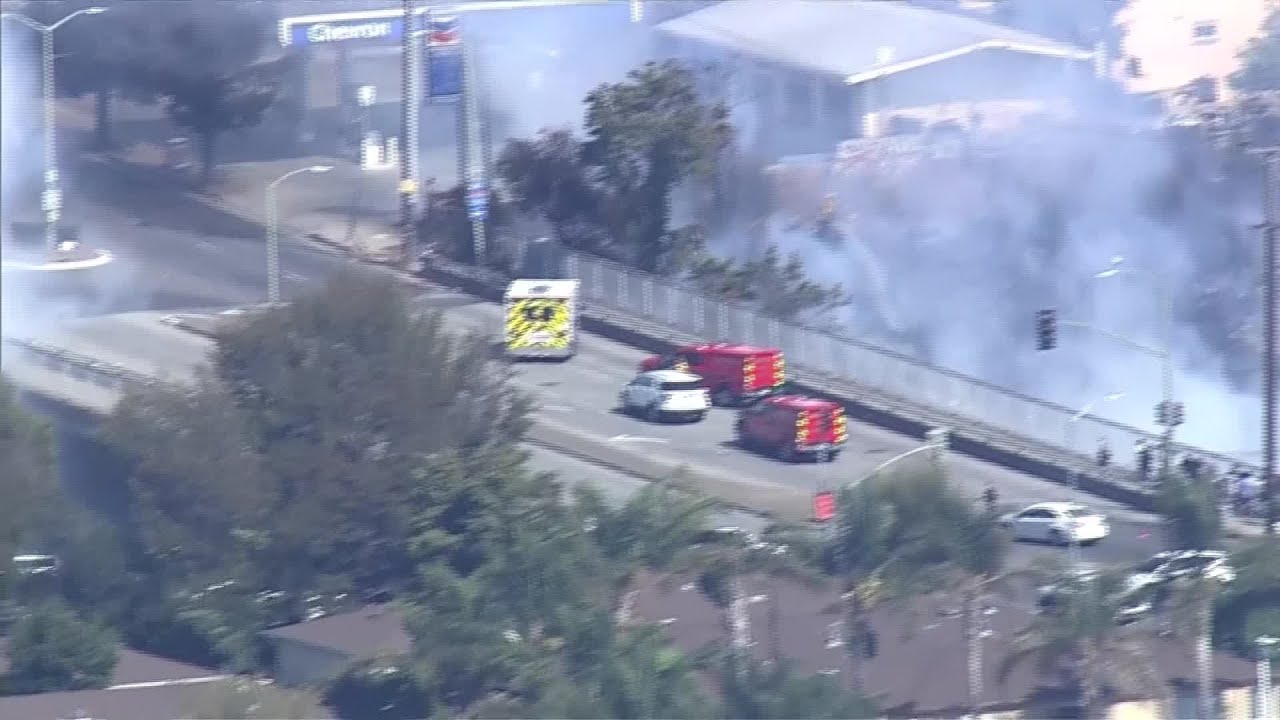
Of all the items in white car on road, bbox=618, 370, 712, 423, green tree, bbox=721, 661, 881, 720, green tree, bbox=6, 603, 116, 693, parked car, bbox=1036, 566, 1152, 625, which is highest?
white car on road, bbox=618, 370, 712, 423

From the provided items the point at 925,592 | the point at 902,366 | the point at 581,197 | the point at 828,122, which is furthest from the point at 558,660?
the point at 828,122

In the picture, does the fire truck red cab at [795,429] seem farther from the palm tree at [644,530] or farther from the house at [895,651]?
the house at [895,651]

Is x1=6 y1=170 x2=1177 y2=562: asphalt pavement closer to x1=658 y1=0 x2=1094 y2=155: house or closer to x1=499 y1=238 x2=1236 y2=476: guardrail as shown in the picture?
x1=499 y1=238 x2=1236 y2=476: guardrail

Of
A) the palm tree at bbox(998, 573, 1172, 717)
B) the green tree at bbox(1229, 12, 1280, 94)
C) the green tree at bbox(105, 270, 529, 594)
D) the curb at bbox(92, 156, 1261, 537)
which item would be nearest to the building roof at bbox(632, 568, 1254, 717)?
the palm tree at bbox(998, 573, 1172, 717)

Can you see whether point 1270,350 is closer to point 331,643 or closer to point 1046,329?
point 1046,329

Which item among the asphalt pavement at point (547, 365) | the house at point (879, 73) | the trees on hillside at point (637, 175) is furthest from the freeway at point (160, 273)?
the house at point (879, 73)

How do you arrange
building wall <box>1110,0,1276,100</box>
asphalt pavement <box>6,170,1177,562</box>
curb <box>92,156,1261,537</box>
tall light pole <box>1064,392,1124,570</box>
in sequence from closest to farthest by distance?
tall light pole <box>1064,392,1124,570</box> < asphalt pavement <box>6,170,1177,562</box> < curb <box>92,156,1261,537</box> < building wall <box>1110,0,1276,100</box>
